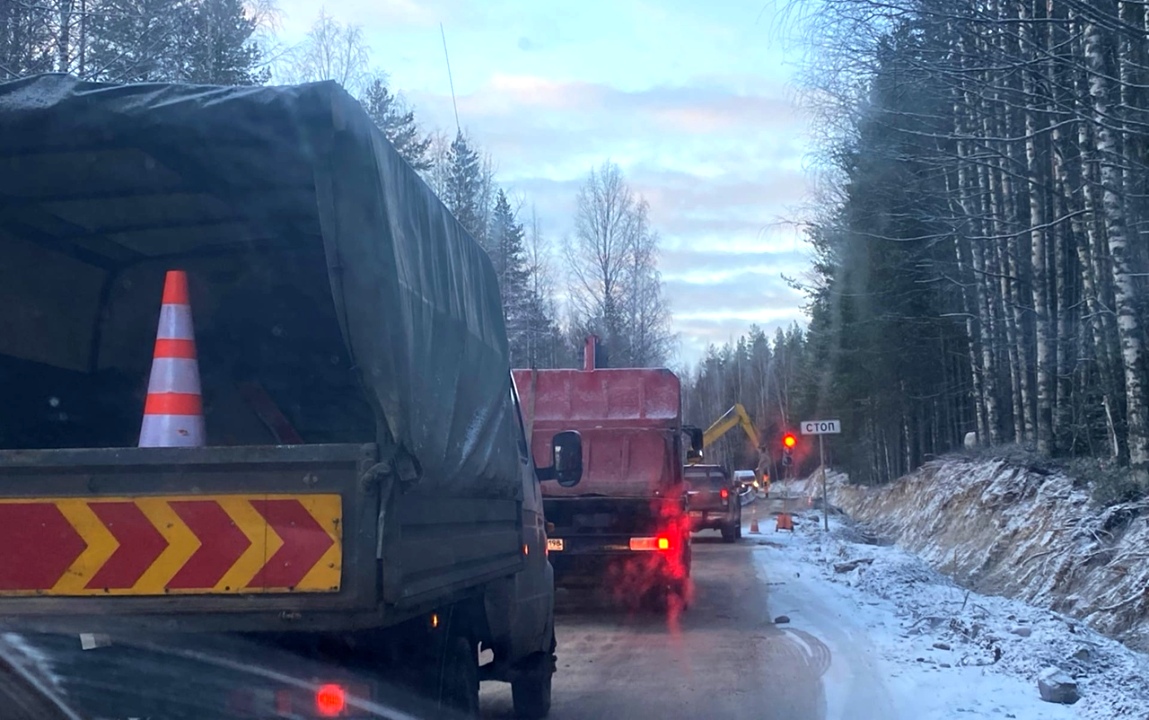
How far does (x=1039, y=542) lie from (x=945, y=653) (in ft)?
18.3

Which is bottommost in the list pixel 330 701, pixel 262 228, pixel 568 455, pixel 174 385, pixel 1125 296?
pixel 330 701

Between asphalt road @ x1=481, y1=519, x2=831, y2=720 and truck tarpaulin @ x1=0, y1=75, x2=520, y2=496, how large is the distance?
2.99 m

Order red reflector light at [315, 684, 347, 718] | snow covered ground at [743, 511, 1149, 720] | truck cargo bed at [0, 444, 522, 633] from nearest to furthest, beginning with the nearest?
truck cargo bed at [0, 444, 522, 633], red reflector light at [315, 684, 347, 718], snow covered ground at [743, 511, 1149, 720]

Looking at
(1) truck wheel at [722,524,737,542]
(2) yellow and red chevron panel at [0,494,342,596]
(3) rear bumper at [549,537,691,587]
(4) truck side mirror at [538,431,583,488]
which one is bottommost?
(1) truck wheel at [722,524,737,542]

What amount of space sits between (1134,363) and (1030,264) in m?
7.30

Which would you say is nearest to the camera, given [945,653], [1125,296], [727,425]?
[945,653]

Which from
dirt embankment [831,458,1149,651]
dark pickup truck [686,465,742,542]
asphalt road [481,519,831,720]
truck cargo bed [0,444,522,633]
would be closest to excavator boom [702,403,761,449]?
dark pickup truck [686,465,742,542]

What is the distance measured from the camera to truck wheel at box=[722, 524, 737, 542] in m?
27.2

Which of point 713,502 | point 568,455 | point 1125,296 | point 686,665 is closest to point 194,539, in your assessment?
point 568,455

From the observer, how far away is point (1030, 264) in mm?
19844

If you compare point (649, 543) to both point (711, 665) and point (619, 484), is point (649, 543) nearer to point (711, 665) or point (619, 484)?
point (619, 484)

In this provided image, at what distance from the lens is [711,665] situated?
33.5 feet

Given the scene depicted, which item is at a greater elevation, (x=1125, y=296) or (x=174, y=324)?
(x=1125, y=296)

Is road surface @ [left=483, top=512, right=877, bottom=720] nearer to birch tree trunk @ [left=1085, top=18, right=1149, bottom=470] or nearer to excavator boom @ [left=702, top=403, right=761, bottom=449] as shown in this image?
birch tree trunk @ [left=1085, top=18, right=1149, bottom=470]
